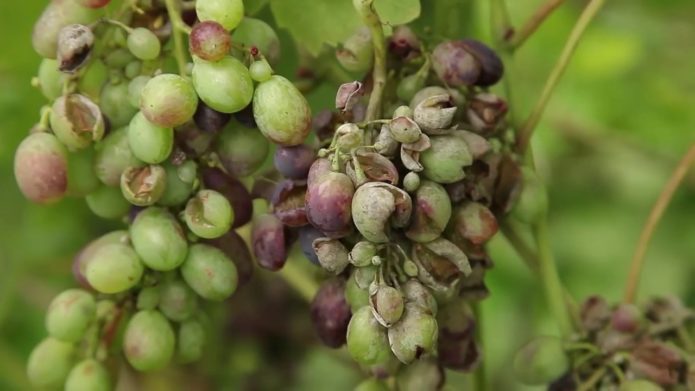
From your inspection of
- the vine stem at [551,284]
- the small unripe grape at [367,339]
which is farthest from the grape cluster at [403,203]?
the vine stem at [551,284]

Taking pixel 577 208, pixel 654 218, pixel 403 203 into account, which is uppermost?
pixel 403 203

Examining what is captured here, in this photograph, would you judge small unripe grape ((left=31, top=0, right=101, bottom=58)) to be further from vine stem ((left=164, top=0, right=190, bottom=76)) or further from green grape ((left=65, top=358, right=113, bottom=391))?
green grape ((left=65, top=358, right=113, bottom=391))

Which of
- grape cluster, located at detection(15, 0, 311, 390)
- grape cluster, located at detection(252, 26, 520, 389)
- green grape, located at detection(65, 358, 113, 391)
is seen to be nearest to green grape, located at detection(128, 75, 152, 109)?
grape cluster, located at detection(15, 0, 311, 390)

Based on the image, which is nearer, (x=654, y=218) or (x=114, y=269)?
(x=114, y=269)

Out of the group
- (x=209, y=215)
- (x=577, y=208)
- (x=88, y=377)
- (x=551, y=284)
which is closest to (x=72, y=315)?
(x=88, y=377)

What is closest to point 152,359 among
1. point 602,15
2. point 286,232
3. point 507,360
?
point 286,232

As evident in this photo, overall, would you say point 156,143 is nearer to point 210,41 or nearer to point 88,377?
point 210,41
